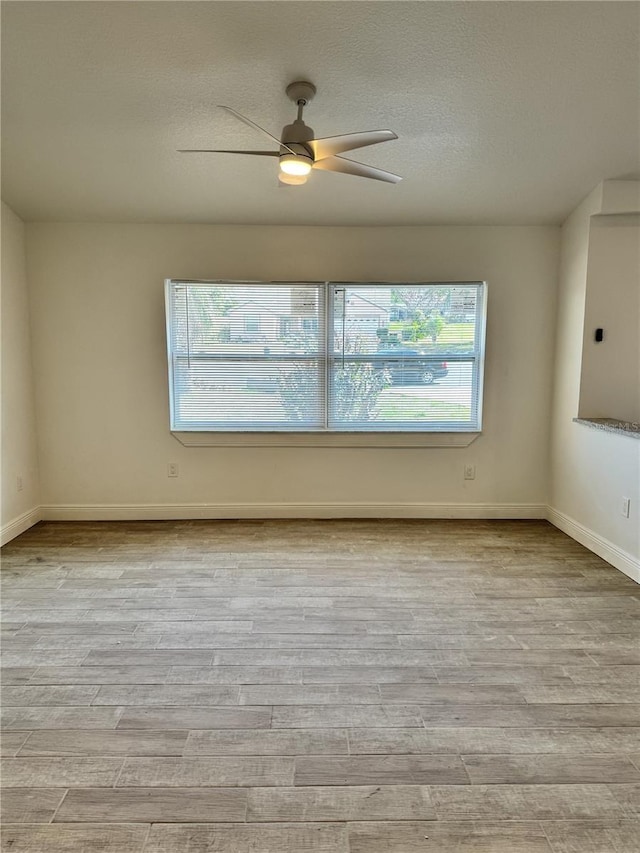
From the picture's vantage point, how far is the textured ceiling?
6.26 feet

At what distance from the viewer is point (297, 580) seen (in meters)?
2.71

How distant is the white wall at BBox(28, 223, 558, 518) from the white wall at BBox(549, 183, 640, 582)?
0.43 feet

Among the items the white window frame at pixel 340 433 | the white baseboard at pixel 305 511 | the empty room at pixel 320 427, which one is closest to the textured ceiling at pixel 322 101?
the empty room at pixel 320 427

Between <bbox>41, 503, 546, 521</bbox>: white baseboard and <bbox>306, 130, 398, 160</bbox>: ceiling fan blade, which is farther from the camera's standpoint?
<bbox>41, 503, 546, 521</bbox>: white baseboard

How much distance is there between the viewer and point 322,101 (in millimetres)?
2307

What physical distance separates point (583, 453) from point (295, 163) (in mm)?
2804

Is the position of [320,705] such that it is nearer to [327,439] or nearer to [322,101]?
[327,439]

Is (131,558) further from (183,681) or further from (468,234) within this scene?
(468,234)

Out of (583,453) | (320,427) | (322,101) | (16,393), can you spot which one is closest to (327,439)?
(320,427)

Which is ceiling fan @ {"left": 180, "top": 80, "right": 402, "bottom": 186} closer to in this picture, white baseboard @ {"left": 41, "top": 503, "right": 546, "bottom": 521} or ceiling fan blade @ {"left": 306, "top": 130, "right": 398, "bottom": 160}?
ceiling fan blade @ {"left": 306, "top": 130, "right": 398, "bottom": 160}

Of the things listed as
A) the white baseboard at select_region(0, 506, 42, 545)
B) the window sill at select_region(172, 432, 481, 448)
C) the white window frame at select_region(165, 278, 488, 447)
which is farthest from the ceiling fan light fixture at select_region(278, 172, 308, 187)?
the white baseboard at select_region(0, 506, 42, 545)

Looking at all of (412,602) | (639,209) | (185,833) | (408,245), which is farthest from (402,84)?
(185,833)

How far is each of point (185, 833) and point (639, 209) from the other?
4.07 metres

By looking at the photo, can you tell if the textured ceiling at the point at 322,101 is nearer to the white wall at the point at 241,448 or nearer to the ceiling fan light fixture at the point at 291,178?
the white wall at the point at 241,448
